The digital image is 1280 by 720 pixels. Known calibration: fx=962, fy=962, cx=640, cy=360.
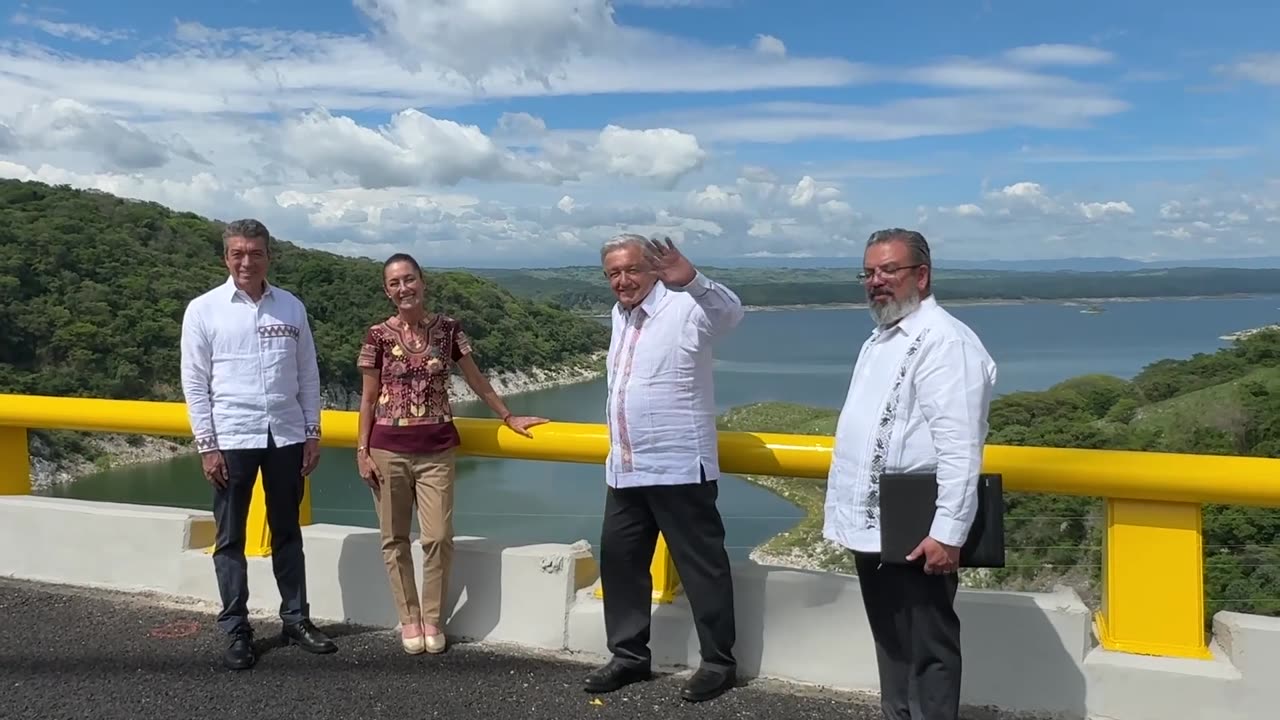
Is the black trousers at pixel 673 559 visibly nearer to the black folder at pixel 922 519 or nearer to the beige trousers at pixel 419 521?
the beige trousers at pixel 419 521

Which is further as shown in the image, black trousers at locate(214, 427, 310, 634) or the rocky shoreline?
the rocky shoreline

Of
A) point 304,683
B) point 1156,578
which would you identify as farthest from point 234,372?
point 1156,578

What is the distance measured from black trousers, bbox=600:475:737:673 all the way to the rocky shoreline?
77.9 feet

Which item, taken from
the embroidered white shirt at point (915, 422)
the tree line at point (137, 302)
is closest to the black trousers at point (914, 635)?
the embroidered white shirt at point (915, 422)

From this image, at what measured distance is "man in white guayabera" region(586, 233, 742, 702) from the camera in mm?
3115

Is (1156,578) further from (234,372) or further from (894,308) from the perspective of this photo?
(234,372)

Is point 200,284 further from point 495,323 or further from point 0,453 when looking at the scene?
point 0,453

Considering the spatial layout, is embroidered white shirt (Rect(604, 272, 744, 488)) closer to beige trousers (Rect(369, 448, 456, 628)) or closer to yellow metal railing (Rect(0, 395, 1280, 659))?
yellow metal railing (Rect(0, 395, 1280, 659))

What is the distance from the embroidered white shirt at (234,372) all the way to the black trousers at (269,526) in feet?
0.23

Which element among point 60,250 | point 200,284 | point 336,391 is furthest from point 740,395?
point 60,250

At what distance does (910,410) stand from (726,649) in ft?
3.84

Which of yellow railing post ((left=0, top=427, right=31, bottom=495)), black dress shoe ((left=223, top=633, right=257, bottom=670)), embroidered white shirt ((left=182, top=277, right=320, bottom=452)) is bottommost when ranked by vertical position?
black dress shoe ((left=223, top=633, right=257, bottom=670))

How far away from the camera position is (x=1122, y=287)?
160 meters

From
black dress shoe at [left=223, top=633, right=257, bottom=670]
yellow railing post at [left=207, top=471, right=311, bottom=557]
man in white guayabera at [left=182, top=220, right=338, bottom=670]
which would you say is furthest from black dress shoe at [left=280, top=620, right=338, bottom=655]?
yellow railing post at [left=207, top=471, right=311, bottom=557]
